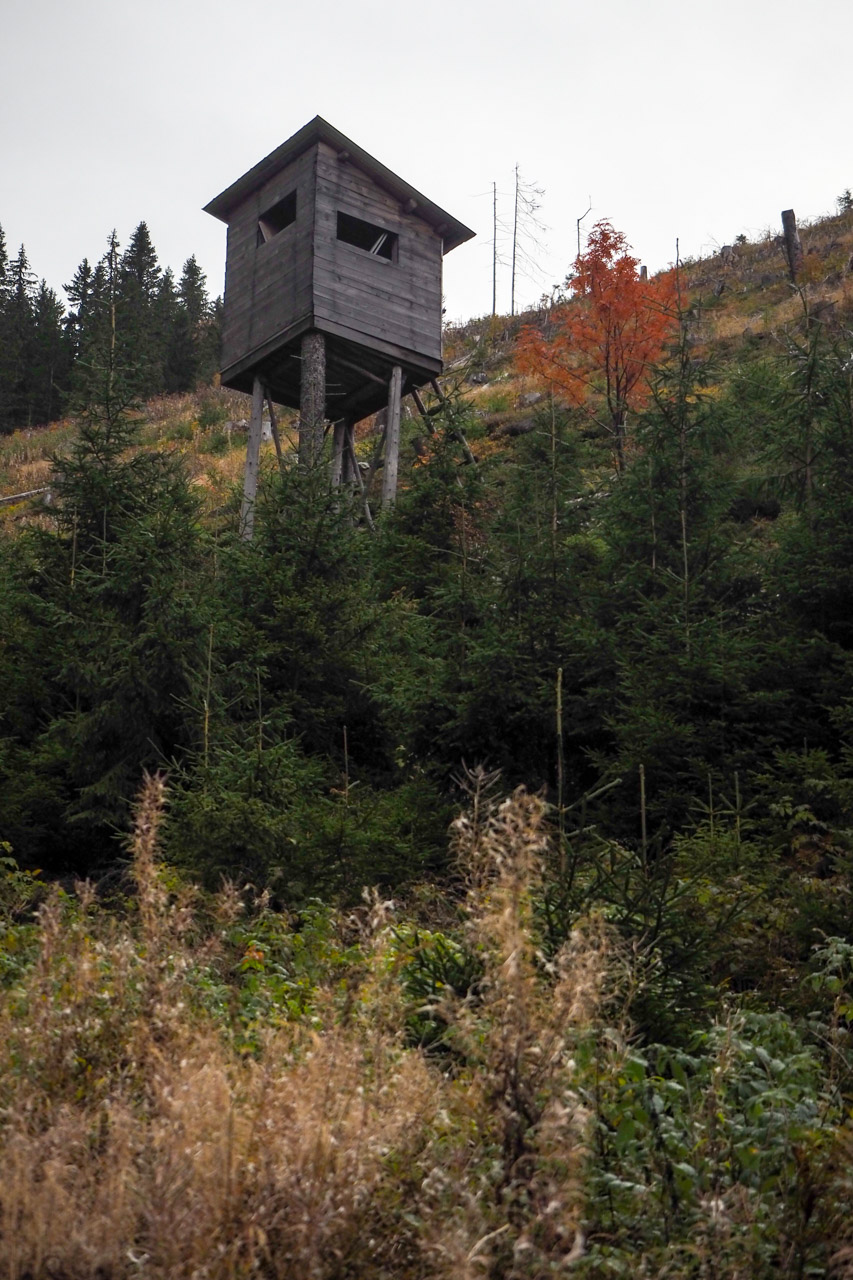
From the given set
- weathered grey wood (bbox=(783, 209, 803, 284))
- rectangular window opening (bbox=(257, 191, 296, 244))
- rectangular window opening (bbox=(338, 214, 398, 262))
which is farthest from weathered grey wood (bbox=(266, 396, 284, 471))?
weathered grey wood (bbox=(783, 209, 803, 284))

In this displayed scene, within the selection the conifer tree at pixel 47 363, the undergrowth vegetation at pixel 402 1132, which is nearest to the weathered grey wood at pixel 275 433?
the undergrowth vegetation at pixel 402 1132

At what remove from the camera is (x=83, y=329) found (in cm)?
4478

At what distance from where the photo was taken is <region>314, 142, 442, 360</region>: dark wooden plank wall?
17.1 meters

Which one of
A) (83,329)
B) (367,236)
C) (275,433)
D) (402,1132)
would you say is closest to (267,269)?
(367,236)

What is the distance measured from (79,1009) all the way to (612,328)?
1978 centimetres

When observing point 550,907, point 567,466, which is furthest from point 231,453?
point 550,907

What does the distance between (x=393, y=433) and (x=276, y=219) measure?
418cm

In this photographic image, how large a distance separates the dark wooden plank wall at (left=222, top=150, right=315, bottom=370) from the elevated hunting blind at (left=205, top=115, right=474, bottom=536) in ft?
0.08

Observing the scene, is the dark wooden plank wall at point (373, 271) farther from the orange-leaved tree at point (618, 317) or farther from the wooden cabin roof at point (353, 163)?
the orange-leaved tree at point (618, 317)

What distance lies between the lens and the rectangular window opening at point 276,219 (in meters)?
18.2

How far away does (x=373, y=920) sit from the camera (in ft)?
11.3

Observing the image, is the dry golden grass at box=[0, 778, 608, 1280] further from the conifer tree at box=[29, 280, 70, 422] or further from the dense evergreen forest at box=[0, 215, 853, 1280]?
the conifer tree at box=[29, 280, 70, 422]

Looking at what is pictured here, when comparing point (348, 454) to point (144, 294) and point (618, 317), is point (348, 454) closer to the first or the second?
point (618, 317)

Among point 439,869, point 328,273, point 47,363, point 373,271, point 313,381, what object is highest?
point 47,363
